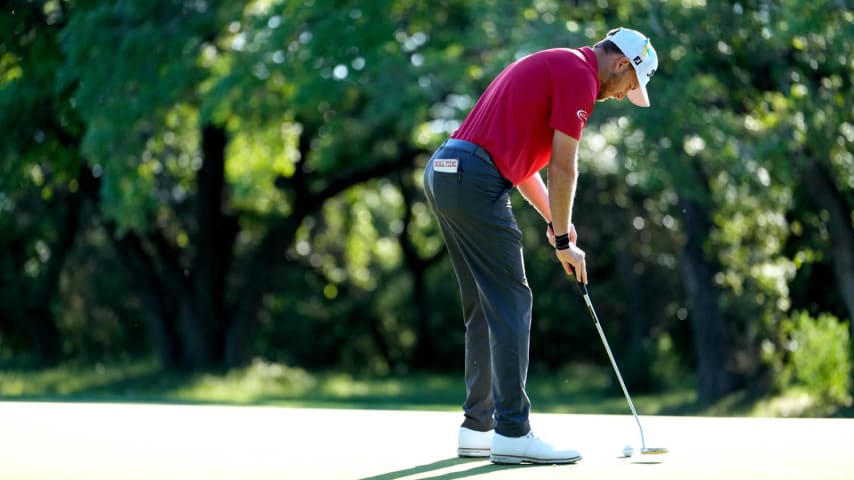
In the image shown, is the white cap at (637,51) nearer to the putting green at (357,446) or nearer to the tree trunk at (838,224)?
the putting green at (357,446)

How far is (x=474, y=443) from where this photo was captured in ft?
18.4

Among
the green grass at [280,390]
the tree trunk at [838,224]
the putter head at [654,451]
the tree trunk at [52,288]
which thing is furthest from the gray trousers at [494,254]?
the tree trunk at [52,288]

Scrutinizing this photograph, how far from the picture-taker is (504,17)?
15.2 m

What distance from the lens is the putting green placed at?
4.89 m

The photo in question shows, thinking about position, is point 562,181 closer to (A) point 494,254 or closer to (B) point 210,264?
(A) point 494,254

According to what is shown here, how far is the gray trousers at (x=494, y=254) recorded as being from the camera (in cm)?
530

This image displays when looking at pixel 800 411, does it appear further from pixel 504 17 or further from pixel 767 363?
pixel 504 17

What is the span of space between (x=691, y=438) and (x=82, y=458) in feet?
9.18

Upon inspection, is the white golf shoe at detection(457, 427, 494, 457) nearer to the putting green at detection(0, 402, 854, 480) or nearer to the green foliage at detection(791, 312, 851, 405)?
the putting green at detection(0, 402, 854, 480)

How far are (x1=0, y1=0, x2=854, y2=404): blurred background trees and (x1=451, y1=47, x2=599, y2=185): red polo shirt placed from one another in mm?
8715

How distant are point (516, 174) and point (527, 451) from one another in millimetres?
1149

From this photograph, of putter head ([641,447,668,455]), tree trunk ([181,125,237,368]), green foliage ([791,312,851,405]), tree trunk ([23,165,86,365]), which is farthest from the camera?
tree trunk ([23,165,86,365])

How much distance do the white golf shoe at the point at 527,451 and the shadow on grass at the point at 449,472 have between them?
0.15 feet

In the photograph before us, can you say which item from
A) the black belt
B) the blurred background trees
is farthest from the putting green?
the blurred background trees
